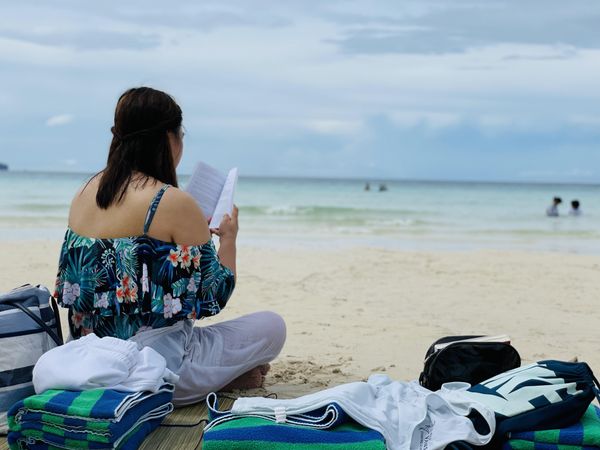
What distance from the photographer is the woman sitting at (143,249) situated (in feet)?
10.8

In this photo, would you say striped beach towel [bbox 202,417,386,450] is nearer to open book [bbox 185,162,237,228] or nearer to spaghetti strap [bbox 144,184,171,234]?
spaghetti strap [bbox 144,184,171,234]

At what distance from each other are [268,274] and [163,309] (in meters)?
5.94

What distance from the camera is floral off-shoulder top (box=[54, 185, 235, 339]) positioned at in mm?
3291

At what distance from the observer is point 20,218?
18391 millimetres

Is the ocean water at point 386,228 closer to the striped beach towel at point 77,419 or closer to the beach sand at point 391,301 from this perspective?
the beach sand at point 391,301

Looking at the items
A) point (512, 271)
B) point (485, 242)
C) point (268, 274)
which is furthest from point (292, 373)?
point (485, 242)

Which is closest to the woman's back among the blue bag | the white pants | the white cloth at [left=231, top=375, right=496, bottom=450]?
the white pants

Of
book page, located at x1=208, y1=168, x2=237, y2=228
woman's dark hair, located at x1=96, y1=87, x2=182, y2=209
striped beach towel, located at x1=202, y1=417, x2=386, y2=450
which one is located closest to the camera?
striped beach towel, located at x1=202, y1=417, x2=386, y2=450

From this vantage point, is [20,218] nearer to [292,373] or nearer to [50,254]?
[50,254]

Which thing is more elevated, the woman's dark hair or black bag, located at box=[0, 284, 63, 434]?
the woman's dark hair

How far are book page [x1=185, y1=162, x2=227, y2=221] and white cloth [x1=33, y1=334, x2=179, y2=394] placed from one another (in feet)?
2.69

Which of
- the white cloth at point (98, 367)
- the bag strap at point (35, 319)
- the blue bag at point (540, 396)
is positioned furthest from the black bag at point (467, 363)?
the bag strap at point (35, 319)

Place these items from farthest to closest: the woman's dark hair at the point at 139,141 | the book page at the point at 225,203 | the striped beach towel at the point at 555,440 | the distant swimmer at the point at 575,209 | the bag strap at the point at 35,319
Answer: the distant swimmer at the point at 575,209 → the book page at the point at 225,203 → the woman's dark hair at the point at 139,141 → the bag strap at the point at 35,319 → the striped beach towel at the point at 555,440

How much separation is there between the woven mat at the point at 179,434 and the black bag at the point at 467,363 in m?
1.06
